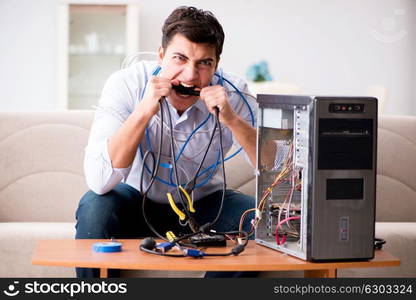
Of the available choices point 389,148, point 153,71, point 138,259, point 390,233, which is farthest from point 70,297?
point 389,148

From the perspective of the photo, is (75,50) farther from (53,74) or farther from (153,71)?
(153,71)

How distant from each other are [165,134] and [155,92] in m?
0.33

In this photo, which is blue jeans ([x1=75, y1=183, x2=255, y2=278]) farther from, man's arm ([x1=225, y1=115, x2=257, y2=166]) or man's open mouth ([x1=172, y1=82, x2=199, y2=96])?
man's open mouth ([x1=172, y1=82, x2=199, y2=96])

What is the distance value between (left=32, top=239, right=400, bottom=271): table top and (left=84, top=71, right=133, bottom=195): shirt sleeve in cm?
30

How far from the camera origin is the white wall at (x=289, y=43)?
5.97m

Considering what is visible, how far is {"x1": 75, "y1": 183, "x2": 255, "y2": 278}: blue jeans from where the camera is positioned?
5.80ft

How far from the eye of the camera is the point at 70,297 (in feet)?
4.57

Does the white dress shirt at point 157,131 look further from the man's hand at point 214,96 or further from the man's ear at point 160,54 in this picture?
the man's hand at point 214,96

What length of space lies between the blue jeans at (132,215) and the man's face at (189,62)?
1.16 feet

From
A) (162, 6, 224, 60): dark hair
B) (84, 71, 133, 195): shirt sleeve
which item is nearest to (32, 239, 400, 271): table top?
(84, 71, 133, 195): shirt sleeve

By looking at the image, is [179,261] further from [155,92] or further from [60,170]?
[60,170]

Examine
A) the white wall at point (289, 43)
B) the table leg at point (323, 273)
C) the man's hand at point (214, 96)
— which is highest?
the white wall at point (289, 43)

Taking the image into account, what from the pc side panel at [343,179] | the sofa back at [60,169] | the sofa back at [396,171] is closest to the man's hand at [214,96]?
the pc side panel at [343,179]

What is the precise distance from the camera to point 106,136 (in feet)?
6.05
